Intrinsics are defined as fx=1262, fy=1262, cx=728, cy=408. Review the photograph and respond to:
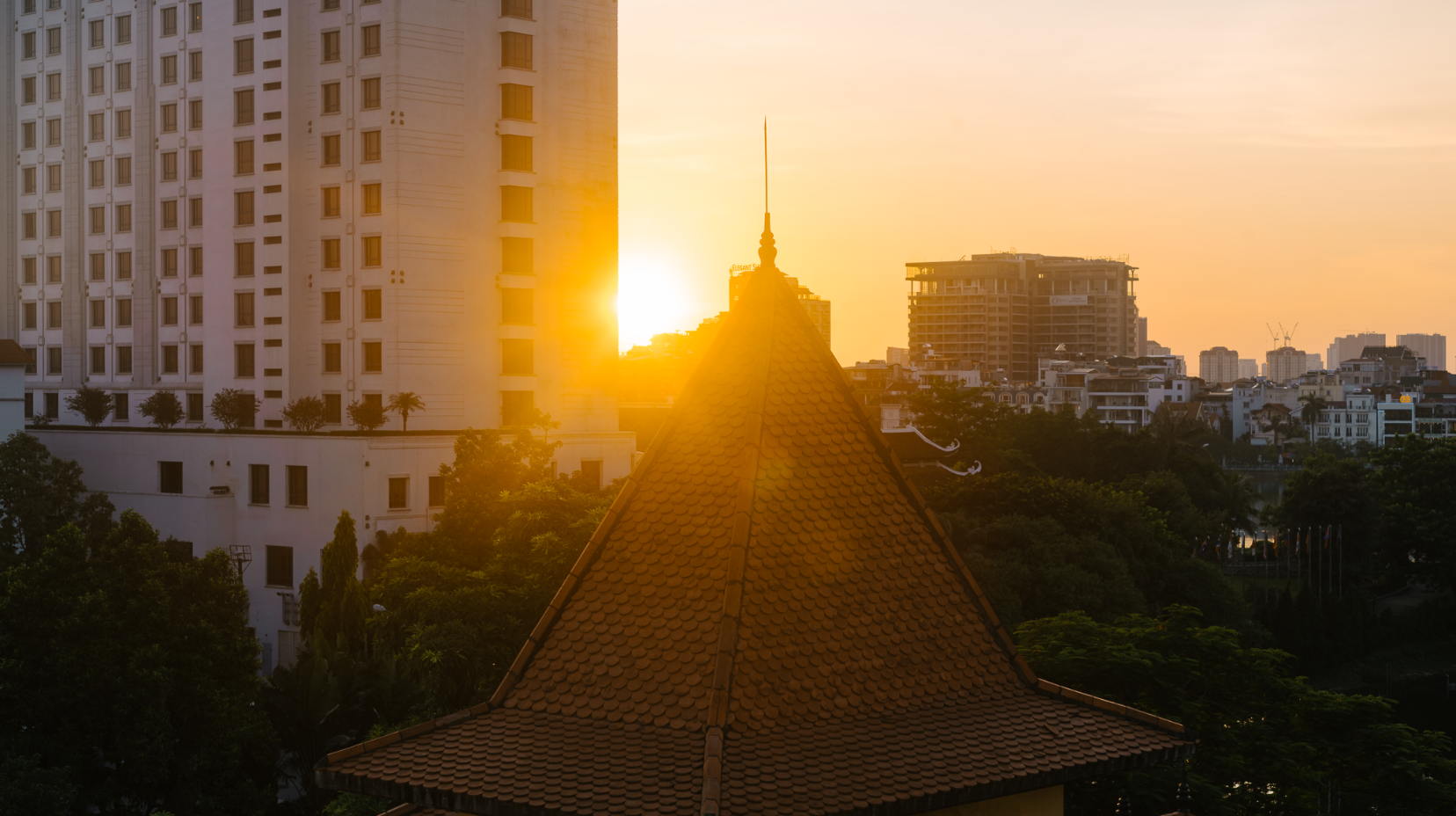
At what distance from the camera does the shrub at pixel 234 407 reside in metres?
55.3

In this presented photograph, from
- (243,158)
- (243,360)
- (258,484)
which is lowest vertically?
(258,484)

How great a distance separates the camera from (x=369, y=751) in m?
9.74

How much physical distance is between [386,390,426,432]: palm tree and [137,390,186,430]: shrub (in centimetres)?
1211

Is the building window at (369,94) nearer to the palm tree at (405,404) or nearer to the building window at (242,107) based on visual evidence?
the building window at (242,107)

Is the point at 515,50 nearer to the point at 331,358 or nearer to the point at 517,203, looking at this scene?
the point at 517,203

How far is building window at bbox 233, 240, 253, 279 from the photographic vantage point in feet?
191

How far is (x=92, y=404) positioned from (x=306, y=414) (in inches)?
596

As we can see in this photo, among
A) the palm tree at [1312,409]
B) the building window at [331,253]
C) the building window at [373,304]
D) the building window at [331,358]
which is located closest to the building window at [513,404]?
the building window at [373,304]

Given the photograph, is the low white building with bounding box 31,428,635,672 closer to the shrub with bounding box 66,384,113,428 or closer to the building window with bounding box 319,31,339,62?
the shrub with bounding box 66,384,113,428

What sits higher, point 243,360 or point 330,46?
point 330,46

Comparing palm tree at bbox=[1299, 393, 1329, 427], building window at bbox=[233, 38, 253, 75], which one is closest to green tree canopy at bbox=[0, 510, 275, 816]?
building window at bbox=[233, 38, 253, 75]

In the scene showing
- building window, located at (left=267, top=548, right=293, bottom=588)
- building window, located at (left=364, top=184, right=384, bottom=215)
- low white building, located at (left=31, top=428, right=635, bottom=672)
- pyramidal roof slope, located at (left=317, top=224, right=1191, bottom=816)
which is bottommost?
building window, located at (left=267, top=548, right=293, bottom=588)

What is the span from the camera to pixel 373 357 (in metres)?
55.5

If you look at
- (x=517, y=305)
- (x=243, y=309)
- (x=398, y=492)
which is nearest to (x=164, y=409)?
(x=243, y=309)
